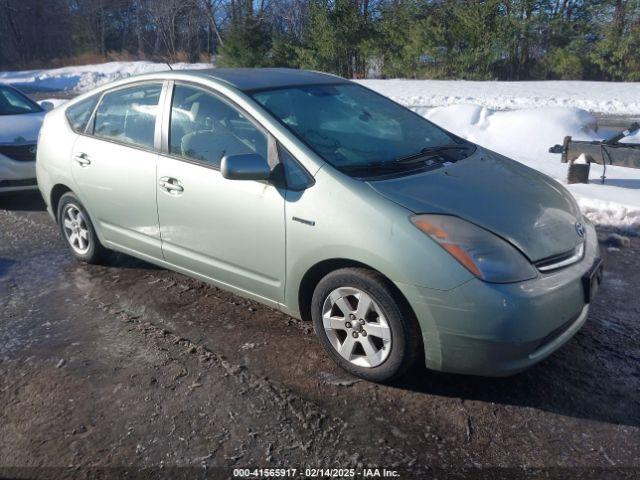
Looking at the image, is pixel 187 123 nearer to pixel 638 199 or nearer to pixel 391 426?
pixel 391 426

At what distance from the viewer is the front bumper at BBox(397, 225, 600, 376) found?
9.35 ft

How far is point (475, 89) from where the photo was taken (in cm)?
1842

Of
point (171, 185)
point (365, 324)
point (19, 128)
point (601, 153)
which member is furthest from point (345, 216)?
point (19, 128)

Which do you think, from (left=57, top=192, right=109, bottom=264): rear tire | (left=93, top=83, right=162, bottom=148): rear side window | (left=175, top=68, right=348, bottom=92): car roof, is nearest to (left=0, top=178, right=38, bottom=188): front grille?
(left=57, top=192, right=109, bottom=264): rear tire

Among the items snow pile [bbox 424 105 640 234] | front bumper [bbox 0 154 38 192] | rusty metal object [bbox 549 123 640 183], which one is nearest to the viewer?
snow pile [bbox 424 105 640 234]

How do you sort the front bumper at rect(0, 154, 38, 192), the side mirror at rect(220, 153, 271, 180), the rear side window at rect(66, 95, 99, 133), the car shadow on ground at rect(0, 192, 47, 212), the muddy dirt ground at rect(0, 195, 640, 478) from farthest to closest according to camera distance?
the car shadow on ground at rect(0, 192, 47, 212)
the front bumper at rect(0, 154, 38, 192)
the rear side window at rect(66, 95, 99, 133)
the side mirror at rect(220, 153, 271, 180)
the muddy dirt ground at rect(0, 195, 640, 478)

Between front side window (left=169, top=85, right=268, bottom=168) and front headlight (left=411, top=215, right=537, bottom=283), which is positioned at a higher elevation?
front side window (left=169, top=85, right=268, bottom=168)

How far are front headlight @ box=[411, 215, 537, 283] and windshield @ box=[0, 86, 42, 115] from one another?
6.75m

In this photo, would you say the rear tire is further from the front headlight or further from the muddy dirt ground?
the front headlight

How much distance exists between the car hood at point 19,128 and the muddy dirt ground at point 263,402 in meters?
3.41

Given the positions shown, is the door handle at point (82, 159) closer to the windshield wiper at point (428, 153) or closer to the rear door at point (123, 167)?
the rear door at point (123, 167)

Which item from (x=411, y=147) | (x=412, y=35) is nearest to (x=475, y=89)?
(x=412, y=35)

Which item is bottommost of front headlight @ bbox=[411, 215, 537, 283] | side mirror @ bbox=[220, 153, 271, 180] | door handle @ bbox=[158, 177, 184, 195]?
front headlight @ bbox=[411, 215, 537, 283]

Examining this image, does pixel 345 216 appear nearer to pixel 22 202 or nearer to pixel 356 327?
pixel 356 327
